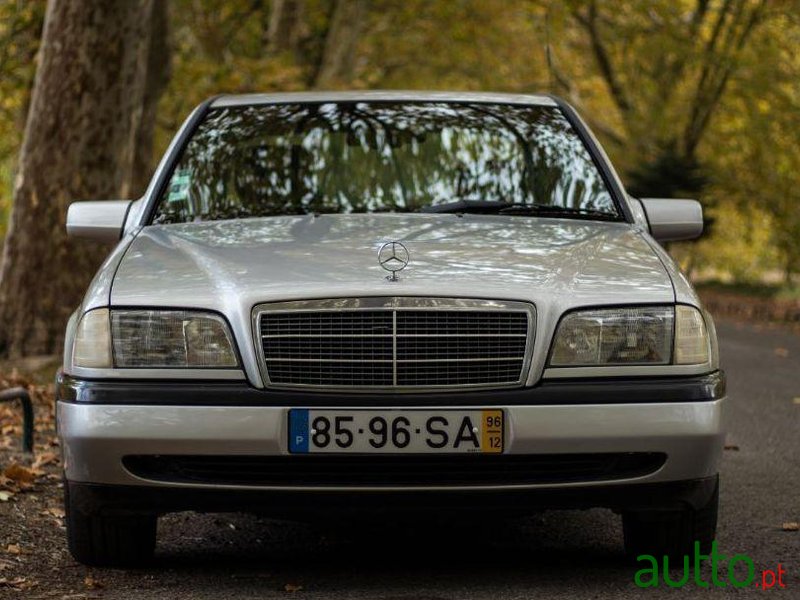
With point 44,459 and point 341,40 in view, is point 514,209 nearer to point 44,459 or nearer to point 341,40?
point 44,459

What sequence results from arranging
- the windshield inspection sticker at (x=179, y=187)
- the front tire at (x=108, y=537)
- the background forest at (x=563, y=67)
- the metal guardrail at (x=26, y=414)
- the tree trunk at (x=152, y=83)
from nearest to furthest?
the front tire at (x=108, y=537)
the windshield inspection sticker at (x=179, y=187)
the metal guardrail at (x=26, y=414)
the tree trunk at (x=152, y=83)
the background forest at (x=563, y=67)

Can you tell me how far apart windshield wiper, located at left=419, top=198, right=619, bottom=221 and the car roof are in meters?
0.80

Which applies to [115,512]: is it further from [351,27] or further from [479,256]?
[351,27]

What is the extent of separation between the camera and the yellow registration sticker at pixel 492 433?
462cm

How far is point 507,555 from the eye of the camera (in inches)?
216

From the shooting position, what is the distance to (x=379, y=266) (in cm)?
488

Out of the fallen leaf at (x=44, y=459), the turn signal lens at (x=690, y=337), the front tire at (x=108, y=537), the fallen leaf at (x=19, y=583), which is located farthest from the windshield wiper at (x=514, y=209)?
the fallen leaf at (x=44, y=459)

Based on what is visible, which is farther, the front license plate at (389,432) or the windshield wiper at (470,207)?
the windshield wiper at (470,207)

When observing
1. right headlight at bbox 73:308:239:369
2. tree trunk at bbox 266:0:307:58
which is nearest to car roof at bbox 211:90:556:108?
right headlight at bbox 73:308:239:369

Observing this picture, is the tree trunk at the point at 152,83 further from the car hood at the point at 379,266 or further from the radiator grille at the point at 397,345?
the radiator grille at the point at 397,345

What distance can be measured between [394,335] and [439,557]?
107 cm

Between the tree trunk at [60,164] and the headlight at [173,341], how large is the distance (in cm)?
696

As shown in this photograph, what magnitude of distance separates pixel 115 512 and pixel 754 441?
4.97 metres

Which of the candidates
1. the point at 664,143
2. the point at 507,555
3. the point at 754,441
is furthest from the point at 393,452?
the point at 664,143
